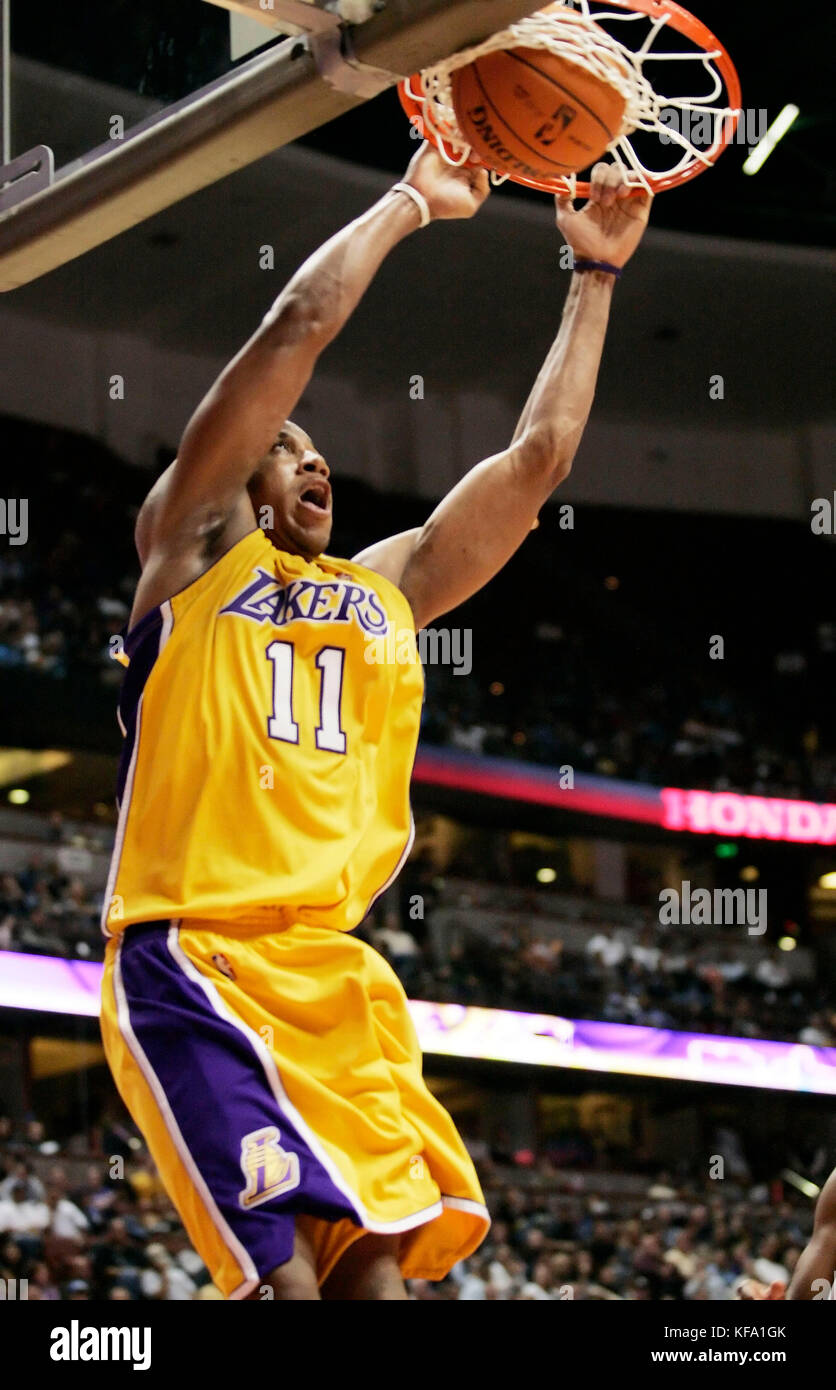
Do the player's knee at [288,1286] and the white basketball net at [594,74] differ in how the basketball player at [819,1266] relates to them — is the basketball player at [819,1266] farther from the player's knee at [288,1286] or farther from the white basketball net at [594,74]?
the white basketball net at [594,74]

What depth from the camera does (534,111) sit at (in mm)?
3660

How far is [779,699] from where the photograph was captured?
24.4 m

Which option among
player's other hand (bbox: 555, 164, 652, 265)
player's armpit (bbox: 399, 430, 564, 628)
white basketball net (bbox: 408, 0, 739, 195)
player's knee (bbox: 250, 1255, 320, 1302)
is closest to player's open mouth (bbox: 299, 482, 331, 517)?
player's armpit (bbox: 399, 430, 564, 628)

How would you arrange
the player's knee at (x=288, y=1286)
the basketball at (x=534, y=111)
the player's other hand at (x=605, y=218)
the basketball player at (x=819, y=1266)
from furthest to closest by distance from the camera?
the basketball player at (x=819, y=1266)
the player's other hand at (x=605, y=218)
the basketball at (x=534, y=111)
the player's knee at (x=288, y=1286)

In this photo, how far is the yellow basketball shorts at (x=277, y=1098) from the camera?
303 cm

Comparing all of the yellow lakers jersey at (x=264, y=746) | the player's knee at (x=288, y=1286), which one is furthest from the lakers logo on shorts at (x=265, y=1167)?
the yellow lakers jersey at (x=264, y=746)

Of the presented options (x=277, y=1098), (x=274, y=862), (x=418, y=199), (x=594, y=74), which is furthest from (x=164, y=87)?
(x=277, y=1098)

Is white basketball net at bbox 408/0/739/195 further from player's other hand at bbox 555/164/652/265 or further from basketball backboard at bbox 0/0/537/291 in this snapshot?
basketball backboard at bbox 0/0/537/291

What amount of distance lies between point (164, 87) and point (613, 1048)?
636 inches

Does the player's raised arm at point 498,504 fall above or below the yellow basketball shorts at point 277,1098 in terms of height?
above

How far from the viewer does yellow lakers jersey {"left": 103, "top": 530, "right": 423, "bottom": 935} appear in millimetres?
3232

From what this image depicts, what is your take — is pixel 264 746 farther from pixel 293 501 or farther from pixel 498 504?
pixel 498 504
